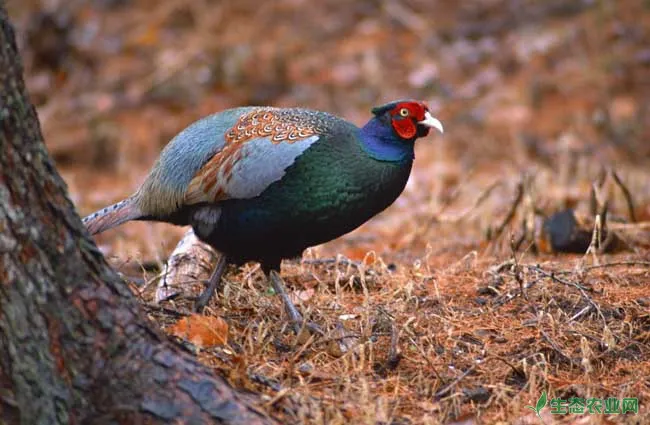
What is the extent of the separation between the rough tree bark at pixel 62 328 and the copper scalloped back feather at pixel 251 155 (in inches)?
39.1

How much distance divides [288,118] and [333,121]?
184mm

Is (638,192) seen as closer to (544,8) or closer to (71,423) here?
(544,8)

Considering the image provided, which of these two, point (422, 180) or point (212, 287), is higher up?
point (212, 287)

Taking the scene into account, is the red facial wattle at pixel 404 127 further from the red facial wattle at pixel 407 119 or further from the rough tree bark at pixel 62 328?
the rough tree bark at pixel 62 328

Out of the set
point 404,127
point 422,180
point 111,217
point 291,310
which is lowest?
point 422,180

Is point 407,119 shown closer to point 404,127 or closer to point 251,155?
point 404,127

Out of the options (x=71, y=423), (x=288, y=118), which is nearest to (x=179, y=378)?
(x=71, y=423)

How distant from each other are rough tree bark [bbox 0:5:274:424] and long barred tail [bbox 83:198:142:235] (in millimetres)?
1265

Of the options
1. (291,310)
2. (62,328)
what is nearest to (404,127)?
(291,310)

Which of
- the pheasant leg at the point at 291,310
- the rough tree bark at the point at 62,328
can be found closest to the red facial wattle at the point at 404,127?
the pheasant leg at the point at 291,310

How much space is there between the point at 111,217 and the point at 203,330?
3.06 ft

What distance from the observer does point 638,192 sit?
6.81 meters

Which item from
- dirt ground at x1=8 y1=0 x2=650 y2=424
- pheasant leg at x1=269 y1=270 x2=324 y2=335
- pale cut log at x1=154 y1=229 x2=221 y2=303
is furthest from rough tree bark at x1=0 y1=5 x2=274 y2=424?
pale cut log at x1=154 y1=229 x2=221 y2=303

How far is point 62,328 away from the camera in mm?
2830
